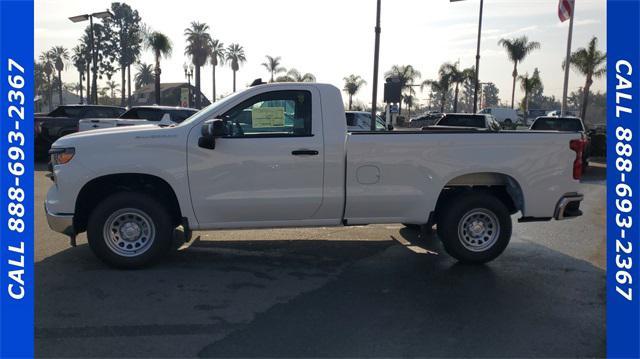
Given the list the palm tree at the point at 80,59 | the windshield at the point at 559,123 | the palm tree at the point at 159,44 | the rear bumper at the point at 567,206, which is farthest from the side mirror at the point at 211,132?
the palm tree at the point at 80,59

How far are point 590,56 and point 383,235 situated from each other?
39.4 meters

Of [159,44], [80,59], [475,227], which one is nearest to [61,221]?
[475,227]

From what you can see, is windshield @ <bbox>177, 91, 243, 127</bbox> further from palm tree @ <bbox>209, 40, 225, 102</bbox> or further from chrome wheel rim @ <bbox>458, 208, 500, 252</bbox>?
palm tree @ <bbox>209, 40, 225, 102</bbox>

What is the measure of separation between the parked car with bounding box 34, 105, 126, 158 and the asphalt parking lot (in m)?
9.79

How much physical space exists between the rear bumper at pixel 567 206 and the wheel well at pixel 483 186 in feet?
1.35

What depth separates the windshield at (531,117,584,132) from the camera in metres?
15.4

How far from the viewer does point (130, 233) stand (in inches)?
227

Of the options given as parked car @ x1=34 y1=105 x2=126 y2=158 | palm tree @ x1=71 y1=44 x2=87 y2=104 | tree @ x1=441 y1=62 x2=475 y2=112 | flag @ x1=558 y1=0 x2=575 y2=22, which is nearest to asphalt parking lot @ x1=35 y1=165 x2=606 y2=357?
parked car @ x1=34 y1=105 x2=126 y2=158

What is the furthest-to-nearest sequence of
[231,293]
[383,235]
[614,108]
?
[383,235] → [231,293] → [614,108]

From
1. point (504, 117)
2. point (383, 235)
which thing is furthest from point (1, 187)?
point (504, 117)

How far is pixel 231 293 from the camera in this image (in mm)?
5125

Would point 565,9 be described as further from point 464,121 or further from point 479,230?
point 479,230

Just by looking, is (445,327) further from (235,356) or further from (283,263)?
(283,263)

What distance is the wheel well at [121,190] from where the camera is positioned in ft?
18.8
